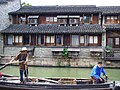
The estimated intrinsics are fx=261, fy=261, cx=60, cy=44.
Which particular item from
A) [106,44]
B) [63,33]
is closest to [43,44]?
[63,33]

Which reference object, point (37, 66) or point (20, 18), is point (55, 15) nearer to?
point (20, 18)

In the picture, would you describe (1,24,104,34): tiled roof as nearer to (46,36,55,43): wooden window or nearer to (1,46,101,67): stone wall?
(46,36,55,43): wooden window

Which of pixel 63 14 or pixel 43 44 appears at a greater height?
pixel 63 14

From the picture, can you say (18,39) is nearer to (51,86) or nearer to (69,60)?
(69,60)

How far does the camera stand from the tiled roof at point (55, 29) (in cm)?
2833

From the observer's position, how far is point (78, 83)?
13.0 meters

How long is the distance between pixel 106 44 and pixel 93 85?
57.0 ft

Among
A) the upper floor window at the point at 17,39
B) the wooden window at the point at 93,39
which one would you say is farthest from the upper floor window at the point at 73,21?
the upper floor window at the point at 17,39

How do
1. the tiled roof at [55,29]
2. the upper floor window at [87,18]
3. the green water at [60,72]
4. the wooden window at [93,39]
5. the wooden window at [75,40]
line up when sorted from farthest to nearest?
the upper floor window at [87,18] < the wooden window at [75,40] < the wooden window at [93,39] < the tiled roof at [55,29] < the green water at [60,72]

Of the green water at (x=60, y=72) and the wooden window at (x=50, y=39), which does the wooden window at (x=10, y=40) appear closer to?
the wooden window at (x=50, y=39)

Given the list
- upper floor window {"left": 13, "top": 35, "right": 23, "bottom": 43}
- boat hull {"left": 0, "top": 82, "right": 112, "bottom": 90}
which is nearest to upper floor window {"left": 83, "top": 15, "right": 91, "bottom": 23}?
upper floor window {"left": 13, "top": 35, "right": 23, "bottom": 43}

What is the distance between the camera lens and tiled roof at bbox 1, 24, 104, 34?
2833cm

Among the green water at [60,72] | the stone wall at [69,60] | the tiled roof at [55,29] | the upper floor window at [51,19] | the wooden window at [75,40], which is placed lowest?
the green water at [60,72]

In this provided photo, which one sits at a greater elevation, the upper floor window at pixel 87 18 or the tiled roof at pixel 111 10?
the tiled roof at pixel 111 10
